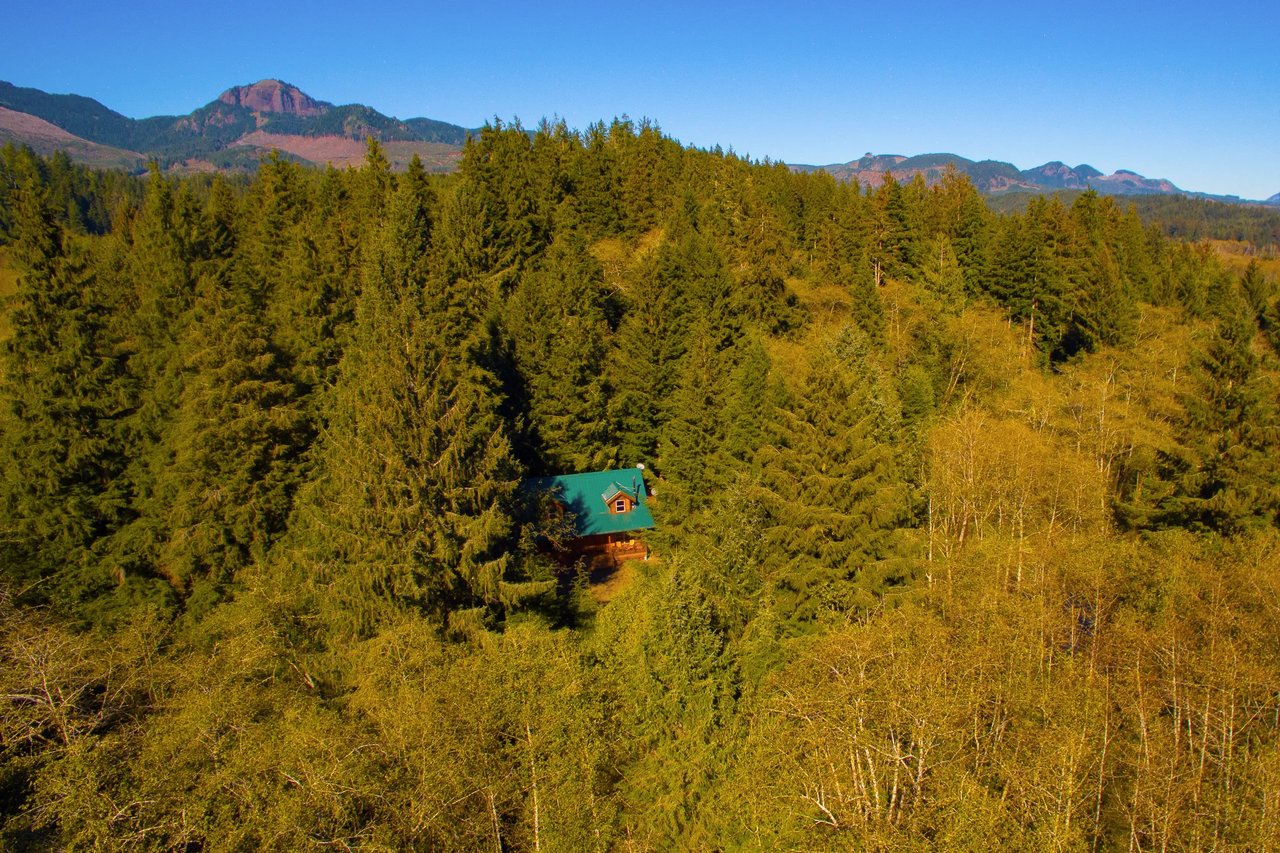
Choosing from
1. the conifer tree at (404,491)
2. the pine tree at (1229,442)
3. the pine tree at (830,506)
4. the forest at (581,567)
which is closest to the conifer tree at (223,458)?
the forest at (581,567)

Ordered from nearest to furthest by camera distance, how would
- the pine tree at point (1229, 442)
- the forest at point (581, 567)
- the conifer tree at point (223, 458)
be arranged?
the forest at point (581, 567) → the pine tree at point (1229, 442) → the conifer tree at point (223, 458)

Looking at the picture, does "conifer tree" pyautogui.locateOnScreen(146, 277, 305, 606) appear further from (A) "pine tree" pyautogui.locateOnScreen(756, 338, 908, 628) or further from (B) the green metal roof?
(A) "pine tree" pyautogui.locateOnScreen(756, 338, 908, 628)

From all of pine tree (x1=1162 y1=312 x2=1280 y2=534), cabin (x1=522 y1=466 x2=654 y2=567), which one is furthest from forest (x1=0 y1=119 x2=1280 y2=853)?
cabin (x1=522 y1=466 x2=654 y2=567)

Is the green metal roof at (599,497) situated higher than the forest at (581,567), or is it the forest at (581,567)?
the forest at (581,567)

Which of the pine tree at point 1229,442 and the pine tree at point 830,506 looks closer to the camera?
the pine tree at point 830,506

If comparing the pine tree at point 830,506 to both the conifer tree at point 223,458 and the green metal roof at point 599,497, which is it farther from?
the conifer tree at point 223,458

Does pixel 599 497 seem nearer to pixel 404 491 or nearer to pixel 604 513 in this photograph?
pixel 604 513
